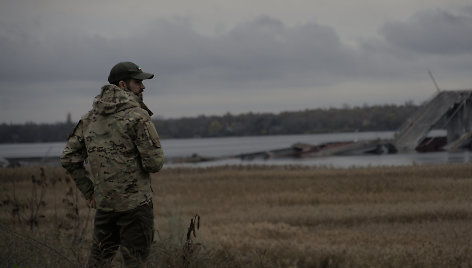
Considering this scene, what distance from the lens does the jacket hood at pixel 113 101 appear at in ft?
18.6

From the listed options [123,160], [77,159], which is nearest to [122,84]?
[123,160]

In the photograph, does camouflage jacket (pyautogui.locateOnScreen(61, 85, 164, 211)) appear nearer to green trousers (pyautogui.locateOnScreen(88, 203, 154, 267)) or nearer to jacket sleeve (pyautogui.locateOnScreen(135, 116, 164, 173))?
jacket sleeve (pyautogui.locateOnScreen(135, 116, 164, 173))

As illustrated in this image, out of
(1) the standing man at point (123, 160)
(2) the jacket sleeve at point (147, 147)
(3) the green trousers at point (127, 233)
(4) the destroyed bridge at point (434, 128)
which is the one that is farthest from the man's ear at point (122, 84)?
(4) the destroyed bridge at point (434, 128)

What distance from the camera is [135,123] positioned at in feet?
18.6

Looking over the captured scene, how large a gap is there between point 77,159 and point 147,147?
2.72 feet

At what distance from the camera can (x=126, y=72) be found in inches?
Result: 229

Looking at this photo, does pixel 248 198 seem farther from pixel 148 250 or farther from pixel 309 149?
pixel 309 149

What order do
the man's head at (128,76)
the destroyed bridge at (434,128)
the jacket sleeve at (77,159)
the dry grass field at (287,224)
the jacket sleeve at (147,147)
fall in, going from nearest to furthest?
the jacket sleeve at (147,147) → the man's head at (128,76) → the jacket sleeve at (77,159) → the dry grass field at (287,224) → the destroyed bridge at (434,128)

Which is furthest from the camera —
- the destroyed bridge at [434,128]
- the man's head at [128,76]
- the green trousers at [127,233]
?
the destroyed bridge at [434,128]

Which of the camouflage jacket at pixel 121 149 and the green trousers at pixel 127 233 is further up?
the camouflage jacket at pixel 121 149

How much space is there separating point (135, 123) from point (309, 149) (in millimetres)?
61843

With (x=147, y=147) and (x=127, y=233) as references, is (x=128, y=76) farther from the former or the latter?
(x=127, y=233)

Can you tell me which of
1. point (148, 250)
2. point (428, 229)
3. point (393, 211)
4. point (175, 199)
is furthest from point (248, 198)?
point (148, 250)

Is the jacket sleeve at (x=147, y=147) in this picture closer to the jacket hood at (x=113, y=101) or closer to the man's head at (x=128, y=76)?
the jacket hood at (x=113, y=101)
